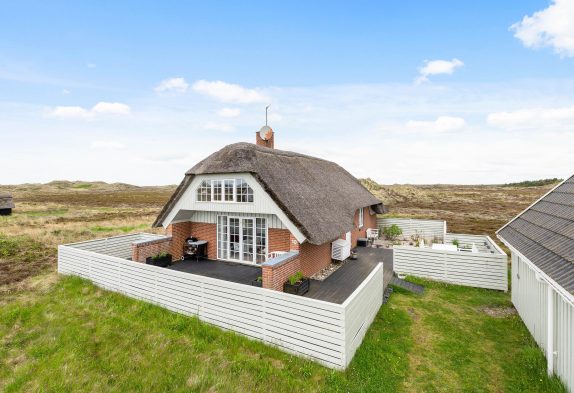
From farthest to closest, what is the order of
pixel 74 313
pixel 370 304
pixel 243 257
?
1. pixel 243 257
2. pixel 74 313
3. pixel 370 304

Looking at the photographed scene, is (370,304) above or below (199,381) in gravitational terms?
above

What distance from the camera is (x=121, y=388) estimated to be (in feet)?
18.7

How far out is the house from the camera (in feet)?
16.3

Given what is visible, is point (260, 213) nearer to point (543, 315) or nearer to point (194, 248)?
point (194, 248)

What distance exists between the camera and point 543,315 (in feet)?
21.3

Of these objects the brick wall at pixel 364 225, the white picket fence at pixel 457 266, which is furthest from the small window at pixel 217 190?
the white picket fence at pixel 457 266

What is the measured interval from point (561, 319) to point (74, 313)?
13209mm

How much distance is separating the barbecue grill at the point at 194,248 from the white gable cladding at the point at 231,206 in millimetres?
1262

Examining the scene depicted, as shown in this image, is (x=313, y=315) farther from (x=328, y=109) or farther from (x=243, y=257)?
(x=328, y=109)

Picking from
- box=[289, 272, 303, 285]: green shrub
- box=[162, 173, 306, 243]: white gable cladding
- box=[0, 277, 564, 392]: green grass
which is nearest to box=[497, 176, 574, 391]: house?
box=[0, 277, 564, 392]: green grass

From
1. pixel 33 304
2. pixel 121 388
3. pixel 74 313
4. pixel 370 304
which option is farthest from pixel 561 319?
pixel 33 304

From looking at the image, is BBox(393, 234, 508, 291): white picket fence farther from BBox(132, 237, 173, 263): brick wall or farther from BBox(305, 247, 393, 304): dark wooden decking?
BBox(132, 237, 173, 263): brick wall

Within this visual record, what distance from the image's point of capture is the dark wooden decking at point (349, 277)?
9648 mm

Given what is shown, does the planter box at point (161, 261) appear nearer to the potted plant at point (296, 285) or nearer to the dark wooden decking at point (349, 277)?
the potted plant at point (296, 285)
